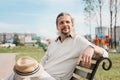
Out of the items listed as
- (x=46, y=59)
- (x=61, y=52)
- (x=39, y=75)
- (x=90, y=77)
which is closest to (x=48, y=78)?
(x=39, y=75)

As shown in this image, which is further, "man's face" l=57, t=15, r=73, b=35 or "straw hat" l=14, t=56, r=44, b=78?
"man's face" l=57, t=15, r=73, b=35

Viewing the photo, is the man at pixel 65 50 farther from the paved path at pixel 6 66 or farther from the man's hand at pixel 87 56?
the paved path at pixel 6 66

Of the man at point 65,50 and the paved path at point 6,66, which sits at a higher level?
the man at point 65,50

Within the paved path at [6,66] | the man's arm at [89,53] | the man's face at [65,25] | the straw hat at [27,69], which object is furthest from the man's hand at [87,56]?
the paved path at [6,66]

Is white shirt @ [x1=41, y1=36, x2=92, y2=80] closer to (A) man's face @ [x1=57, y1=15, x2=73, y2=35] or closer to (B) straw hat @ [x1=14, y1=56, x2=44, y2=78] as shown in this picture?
(A) man's face @ [x1=57, y1=15, x2=73, y2=35]

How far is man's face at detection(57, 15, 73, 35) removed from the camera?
436 centimetres

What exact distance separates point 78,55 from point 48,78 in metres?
0.67

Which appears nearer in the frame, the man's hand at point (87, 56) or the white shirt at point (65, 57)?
the man's hand at point (87, 56)

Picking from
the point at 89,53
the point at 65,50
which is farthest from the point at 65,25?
the point at 89,53

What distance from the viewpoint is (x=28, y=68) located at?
3572mm

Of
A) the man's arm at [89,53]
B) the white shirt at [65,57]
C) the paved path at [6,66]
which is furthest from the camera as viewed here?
the paved path at [6,66]

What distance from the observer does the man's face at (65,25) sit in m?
4.36

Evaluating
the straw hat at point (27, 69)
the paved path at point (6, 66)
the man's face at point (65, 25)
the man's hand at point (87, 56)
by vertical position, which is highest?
the man's face at point (65, 25)

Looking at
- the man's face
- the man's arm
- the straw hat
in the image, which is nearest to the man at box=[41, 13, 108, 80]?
the man's face
